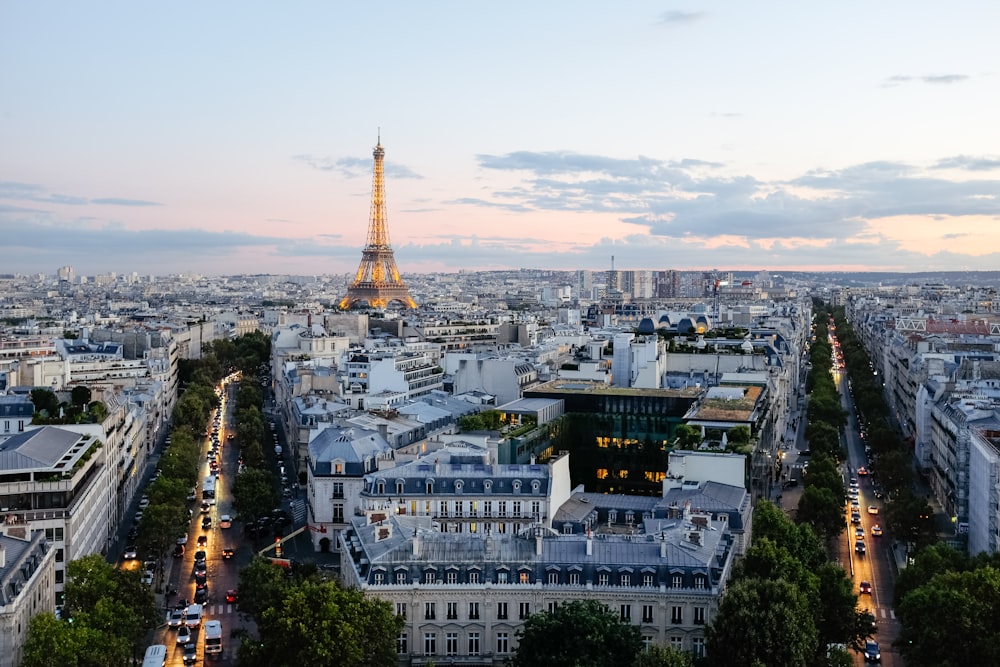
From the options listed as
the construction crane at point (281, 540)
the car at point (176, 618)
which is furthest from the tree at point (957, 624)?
the car at point (176, 618)

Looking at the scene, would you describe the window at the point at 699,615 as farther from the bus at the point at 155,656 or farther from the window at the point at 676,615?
the bus at the point at 155,656

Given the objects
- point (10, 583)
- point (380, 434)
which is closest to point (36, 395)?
point (380, 434)

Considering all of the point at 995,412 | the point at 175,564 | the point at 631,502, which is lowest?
the point at 175,564

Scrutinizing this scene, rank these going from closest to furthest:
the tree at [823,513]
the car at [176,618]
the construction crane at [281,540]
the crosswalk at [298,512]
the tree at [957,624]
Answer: the tree at [957,624]
the car at [176,618]
the construction crane at [281,540]
the tree at [823,513]
the crosswalk at [298,512]

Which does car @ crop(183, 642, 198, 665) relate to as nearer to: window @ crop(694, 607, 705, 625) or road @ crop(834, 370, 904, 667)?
window @ crop(694, 607, 705, 625)

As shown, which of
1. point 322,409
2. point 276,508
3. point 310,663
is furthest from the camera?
point 322,409

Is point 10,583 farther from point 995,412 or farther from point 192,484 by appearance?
point 995,412

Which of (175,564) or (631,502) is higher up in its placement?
(631,502)
